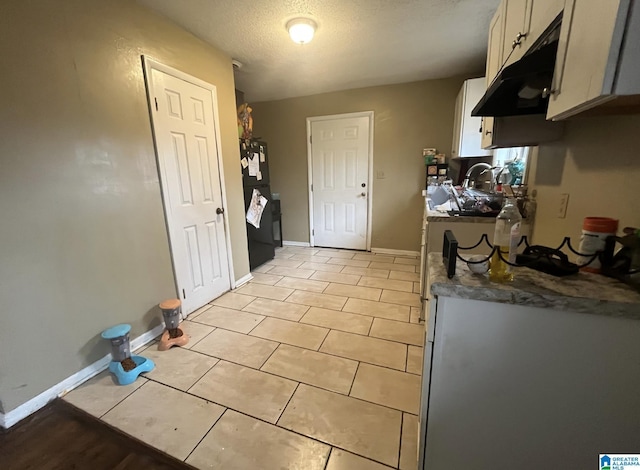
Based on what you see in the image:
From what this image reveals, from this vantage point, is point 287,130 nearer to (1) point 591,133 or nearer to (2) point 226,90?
(2) point 226,90

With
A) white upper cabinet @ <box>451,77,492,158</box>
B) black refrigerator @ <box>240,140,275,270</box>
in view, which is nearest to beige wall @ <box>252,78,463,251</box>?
white upper cabinet @ <box>451,77,492,158</box>

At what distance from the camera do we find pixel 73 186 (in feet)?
5.09

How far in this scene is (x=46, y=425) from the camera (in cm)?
138

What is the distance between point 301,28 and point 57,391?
2.95 m

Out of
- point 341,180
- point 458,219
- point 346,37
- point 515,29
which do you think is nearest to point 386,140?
point 341,180

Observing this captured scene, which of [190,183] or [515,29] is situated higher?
[515,29]

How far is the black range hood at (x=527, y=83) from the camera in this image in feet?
3.22

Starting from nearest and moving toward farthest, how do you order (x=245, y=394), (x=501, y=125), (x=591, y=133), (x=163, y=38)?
(x=591, y=133) → (x=245, y=394) → (x=501, y=125) → (x=163, y=38)

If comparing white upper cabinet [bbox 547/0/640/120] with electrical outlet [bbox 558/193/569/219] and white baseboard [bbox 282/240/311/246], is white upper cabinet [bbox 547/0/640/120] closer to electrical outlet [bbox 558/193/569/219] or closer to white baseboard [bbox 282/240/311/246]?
electrical outlet [bbox 558/193/569/219]

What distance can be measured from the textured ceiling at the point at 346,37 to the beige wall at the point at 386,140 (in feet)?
0.89

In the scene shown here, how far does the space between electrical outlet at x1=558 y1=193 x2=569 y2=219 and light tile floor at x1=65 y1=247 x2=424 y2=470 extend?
119cm

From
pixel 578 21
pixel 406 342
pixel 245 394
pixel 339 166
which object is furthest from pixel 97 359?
pixel 339 166

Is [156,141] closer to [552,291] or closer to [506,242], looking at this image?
[506,242]

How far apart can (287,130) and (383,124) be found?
1.53 meters
